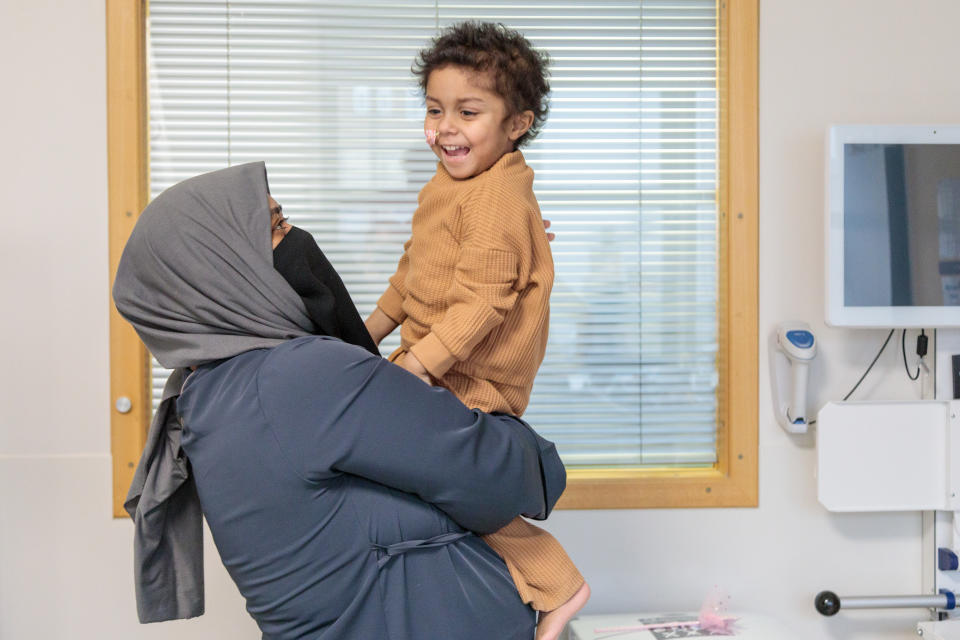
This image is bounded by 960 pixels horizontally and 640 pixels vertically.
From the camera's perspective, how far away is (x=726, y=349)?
7.41 ft

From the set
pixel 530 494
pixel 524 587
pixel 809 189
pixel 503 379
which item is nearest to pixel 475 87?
pixel 503 379

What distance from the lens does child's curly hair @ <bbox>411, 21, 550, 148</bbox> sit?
4.71 feet

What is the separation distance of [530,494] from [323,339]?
362 millimetres

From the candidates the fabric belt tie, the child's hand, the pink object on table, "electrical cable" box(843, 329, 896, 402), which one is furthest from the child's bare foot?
"electrical cable" box(843, 329, 896, 402)

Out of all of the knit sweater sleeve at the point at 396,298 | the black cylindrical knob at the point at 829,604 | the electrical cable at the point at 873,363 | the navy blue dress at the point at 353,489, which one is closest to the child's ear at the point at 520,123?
the knit sweater sleeve at the point at 396,298

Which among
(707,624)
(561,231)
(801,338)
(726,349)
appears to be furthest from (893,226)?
(707,624)

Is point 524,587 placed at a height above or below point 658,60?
below

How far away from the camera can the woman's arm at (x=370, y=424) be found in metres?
1.05

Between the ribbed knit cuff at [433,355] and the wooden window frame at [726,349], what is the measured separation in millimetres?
992

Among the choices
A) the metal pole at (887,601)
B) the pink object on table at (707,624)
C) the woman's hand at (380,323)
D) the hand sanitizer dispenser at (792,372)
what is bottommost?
the metal pole at (887,601)

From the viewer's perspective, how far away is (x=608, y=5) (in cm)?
224

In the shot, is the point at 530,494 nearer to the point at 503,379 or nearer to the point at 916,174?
the point at 503,379

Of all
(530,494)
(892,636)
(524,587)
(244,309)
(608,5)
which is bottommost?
(892,636)

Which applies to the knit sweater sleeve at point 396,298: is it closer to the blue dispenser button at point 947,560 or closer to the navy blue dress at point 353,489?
the navy blue dress at point 353,489
